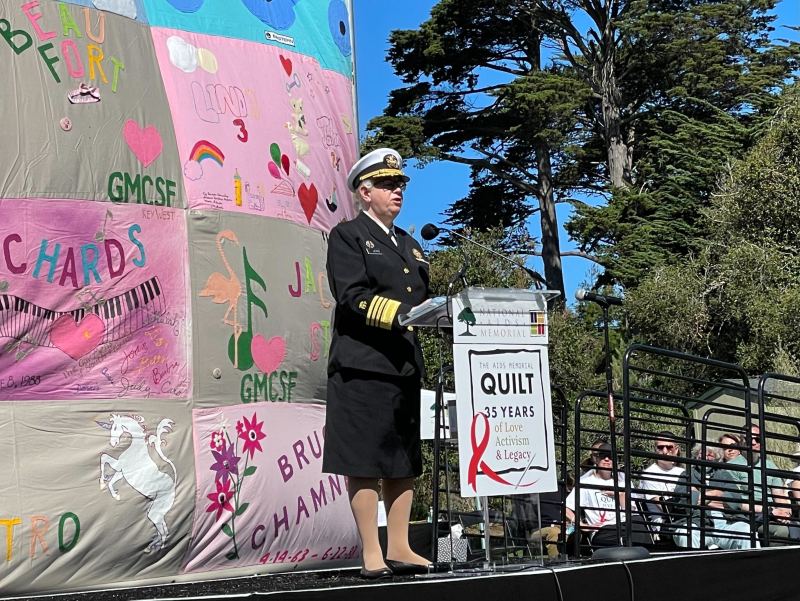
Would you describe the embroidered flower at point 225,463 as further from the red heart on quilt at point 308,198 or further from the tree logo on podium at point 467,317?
the tree logo on podium at point 467,317

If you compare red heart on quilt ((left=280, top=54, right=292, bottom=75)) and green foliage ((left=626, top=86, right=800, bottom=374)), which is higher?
green foliage ((left=626, top=86, right=800, bottom=374))

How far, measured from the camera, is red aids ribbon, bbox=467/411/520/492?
4.12 m

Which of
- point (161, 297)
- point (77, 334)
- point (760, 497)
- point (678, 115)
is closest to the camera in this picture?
point (77, 334)

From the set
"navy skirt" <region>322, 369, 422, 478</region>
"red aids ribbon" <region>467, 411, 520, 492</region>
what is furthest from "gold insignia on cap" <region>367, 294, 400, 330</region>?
"red aids ribbon" <region>467, 411, 520, 492</region>

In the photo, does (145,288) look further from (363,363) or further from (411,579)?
(411,579)

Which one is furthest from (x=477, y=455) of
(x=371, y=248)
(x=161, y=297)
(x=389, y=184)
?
(x=161, y=297)

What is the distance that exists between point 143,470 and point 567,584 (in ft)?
5.66

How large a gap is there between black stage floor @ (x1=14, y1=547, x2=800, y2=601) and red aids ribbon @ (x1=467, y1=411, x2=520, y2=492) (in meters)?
0.33

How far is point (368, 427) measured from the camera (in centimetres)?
432

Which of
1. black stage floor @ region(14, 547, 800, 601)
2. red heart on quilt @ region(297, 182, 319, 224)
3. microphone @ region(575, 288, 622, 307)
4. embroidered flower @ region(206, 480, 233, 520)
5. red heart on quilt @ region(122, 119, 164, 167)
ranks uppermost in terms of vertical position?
red heart on quilt @ region(122, 119, 164, 167)

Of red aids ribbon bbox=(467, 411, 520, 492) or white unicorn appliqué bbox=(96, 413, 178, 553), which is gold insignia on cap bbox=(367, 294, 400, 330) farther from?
white unicorn appliqué bbox=(96, 413, 178, 553)

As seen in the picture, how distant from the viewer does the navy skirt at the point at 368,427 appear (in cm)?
429

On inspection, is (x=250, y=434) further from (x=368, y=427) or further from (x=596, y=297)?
(x=596, y=297)

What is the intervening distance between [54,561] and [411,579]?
4.58ft
